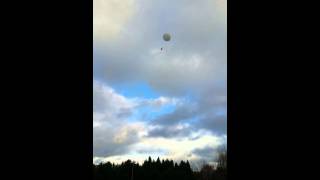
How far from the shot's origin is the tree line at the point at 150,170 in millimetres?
43156

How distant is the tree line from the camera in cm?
4316

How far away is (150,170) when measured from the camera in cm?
4397
